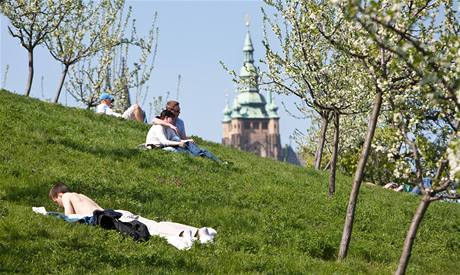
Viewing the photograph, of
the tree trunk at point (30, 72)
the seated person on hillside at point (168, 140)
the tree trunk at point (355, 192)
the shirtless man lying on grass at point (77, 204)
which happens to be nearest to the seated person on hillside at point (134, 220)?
the shirtless man lying on grass at point (77, 204)

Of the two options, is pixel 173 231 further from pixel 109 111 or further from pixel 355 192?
pixel 109 111

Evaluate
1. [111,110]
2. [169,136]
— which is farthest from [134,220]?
[111,110]

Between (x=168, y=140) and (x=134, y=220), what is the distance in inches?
404

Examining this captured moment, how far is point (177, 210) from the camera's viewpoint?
16.4m

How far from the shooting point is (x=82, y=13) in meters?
51.9

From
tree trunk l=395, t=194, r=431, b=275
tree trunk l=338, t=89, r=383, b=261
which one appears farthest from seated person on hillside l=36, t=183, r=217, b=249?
tree trunk l=395, t=194, r=431, b=275

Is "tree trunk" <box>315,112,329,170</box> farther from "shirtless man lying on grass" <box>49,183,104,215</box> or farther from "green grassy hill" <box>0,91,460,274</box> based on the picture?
"shirtless man lying on grass" <box>49,183,104,215</box>

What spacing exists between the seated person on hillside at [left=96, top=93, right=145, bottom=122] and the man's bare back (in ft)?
46.9

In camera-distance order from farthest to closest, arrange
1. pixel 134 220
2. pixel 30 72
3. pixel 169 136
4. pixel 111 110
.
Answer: pixel 30 72 < pixel 111 110 < pixel 169 136 < pixel 134 220

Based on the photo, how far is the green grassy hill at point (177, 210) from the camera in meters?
12.1

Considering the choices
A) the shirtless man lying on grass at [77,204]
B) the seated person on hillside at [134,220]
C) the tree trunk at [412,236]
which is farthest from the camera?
the shirtless man lying on grass at [77,204]

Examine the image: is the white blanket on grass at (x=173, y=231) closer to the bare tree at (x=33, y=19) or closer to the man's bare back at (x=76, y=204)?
the man's bare back at (x=76, y=204)

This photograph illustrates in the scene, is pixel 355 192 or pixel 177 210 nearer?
pixel 355 192

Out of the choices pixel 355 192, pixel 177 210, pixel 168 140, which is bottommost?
pixel 177 210
